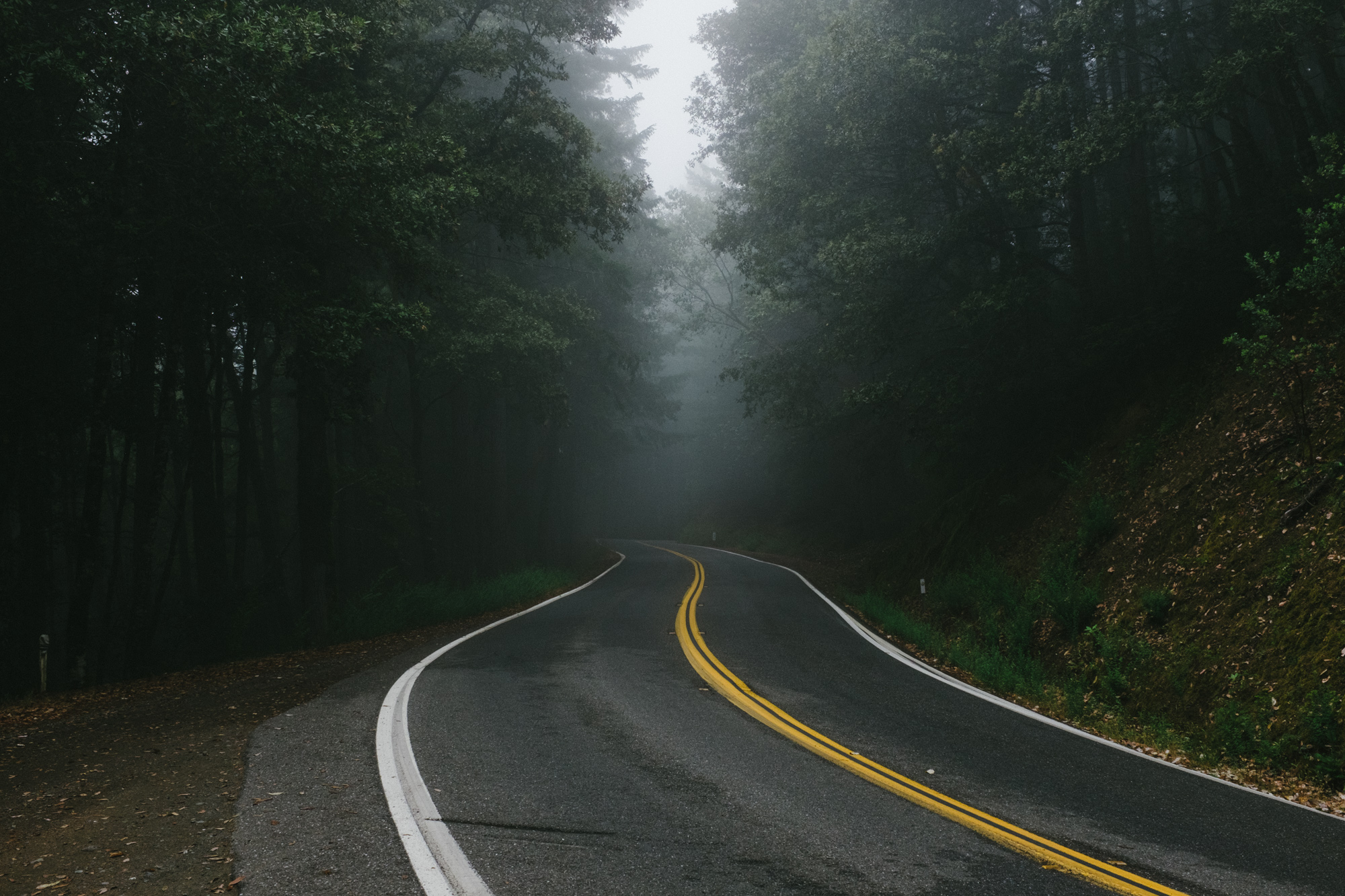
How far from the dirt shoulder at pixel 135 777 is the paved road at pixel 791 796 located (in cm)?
141

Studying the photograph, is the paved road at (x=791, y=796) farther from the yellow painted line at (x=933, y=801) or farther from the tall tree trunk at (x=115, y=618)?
the tall tree trunk at (x=115, y=618)

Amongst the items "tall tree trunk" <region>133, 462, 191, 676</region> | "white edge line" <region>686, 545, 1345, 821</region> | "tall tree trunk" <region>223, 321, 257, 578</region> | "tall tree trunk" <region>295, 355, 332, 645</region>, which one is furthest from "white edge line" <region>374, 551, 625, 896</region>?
"tall tree trunk" <region>223, 321, 257, 578</region>

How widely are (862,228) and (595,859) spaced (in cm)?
1431

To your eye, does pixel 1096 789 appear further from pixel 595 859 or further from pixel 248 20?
pixel 248 20

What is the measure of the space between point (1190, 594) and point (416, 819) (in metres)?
8.82

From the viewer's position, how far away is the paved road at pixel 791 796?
14.1 feet

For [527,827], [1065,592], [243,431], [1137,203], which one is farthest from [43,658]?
[1137,203]

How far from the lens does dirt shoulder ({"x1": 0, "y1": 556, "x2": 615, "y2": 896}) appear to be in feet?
14.3

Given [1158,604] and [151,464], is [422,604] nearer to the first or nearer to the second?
[151,464]

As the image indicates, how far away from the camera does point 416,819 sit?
497cm

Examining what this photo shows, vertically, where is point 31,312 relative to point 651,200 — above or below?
below

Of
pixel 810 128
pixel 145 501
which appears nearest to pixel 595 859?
pixel 145 501

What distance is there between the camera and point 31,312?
39.0 feet

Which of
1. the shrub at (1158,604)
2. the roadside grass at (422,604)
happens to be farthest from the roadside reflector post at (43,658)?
the shrub at (1158,604)
